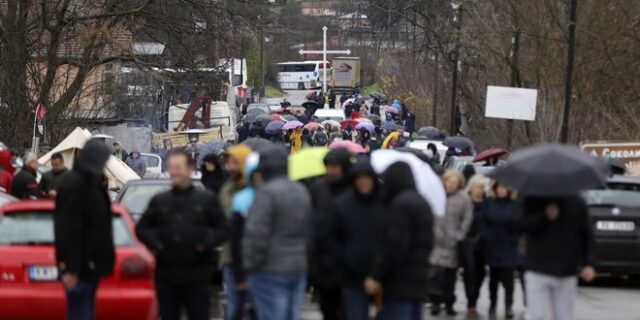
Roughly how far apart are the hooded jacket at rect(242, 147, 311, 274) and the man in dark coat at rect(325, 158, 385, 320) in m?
0.44

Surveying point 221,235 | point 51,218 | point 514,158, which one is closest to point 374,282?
point 221,235


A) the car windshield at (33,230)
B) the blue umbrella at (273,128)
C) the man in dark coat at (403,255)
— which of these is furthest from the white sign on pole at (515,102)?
the man in dark coat at (403,255)

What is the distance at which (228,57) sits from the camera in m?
36.8

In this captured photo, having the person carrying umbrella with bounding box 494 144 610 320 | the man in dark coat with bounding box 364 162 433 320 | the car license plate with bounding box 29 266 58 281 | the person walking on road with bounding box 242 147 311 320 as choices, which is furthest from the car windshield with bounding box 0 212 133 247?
the person carrying umbrella with bounding box 494 144 610 320

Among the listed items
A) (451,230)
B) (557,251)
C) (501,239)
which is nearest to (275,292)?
(557,251)

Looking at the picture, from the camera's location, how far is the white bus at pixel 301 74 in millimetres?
121081

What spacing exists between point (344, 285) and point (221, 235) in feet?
3.17

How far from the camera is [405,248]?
363 inches

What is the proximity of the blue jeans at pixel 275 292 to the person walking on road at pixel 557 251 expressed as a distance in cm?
186

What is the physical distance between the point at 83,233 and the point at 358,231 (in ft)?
6.68

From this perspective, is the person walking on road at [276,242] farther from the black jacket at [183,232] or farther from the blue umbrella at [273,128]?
the blue umbrella at [273,128]

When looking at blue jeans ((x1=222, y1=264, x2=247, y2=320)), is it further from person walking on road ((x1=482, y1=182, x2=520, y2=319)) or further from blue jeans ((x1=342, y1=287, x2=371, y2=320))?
person walking on road ((x1=482, y1=182, x2=520, y2=319))

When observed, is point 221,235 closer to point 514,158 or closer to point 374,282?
point 374,282

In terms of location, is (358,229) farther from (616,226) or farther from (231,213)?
(616,226)
